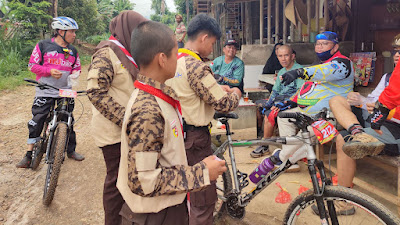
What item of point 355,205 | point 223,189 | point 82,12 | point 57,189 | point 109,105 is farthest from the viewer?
point 82,12

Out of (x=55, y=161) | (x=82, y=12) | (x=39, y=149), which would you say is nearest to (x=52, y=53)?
(x=39, y=149)

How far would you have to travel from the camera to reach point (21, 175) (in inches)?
181

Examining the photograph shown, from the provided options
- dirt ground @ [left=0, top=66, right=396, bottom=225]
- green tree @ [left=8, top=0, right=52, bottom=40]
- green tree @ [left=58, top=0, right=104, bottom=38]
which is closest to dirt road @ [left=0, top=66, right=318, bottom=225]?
dirt ground @ [left=0, top=66, right=396, bottom=225]

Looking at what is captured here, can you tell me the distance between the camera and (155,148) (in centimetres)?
137

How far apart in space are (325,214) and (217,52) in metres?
13.8

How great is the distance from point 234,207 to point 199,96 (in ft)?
4.29

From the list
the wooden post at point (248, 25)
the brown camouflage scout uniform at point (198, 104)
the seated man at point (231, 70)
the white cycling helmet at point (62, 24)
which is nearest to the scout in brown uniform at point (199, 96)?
the brown camouflage scout uniform at point (198, 104)

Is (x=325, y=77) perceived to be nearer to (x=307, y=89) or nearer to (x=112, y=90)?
(x=307, y=89)

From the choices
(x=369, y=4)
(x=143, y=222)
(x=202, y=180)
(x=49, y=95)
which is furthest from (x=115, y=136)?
(x=369, y=4)

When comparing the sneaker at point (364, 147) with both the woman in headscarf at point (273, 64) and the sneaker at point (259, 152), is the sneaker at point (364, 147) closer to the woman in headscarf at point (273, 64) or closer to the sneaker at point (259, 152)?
the sneaker at point (259, 152)

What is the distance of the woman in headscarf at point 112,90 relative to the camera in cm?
249

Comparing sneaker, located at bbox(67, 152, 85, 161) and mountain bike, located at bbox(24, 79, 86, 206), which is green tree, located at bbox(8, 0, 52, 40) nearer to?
sneaker, located at bbox(67, 152, 85, 161)

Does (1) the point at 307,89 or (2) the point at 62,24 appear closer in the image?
(1) the point at 307,89

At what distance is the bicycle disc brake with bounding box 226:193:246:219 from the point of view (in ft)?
10.0
